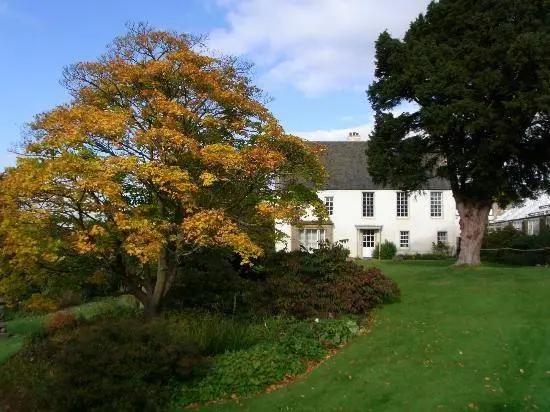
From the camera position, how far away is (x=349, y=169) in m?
45.8

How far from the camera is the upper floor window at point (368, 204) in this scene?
1775 inches

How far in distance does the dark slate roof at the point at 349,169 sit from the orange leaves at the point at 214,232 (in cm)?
3218

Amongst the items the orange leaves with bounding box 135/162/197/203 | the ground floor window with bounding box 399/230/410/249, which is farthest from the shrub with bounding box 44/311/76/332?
the ground floor window with bounding box 399/230/410/249

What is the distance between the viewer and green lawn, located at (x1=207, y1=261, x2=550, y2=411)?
903 centimetres

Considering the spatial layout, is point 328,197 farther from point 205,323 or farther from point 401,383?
point 401,383

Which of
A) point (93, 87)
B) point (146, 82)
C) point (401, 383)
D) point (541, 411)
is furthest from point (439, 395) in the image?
point (93, 87)

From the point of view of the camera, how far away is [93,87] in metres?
13.6

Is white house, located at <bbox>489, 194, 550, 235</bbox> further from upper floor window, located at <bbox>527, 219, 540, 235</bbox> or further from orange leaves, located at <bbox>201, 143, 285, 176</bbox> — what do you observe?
orange leaves, located at <bbox>201, 143, 285, 176</bbox>

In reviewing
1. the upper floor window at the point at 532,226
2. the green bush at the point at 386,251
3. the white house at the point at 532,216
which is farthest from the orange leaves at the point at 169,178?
the green bush at the point at 386,251

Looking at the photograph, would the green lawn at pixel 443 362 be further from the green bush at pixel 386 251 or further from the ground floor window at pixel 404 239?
the ground floor window at pixel 404 239

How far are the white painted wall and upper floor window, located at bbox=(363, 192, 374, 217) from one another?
25 centimetres

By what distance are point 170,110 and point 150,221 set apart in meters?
2.39

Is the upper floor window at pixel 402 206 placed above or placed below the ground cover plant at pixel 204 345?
above

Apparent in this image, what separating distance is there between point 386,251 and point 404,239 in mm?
2997
